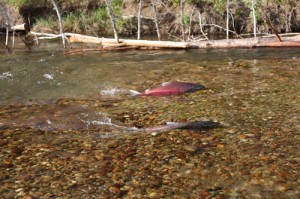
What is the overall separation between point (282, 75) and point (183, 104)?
370cm

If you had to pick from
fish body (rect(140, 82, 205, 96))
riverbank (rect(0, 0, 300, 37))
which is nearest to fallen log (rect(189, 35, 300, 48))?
riverbank (rect(0, 0, 300, 37))

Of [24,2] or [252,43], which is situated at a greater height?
[24,2]

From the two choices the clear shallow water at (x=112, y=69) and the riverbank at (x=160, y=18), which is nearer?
the clear shallow water at (x=112, y=69)

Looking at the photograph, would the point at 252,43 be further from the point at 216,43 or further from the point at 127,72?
the point at 127,72

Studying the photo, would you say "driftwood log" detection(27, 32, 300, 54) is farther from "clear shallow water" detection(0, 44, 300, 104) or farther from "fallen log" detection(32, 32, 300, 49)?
"clear shallow water" detection(0, 44, 300, 104)

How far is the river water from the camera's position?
4648 millimetres

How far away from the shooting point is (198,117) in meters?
7.05

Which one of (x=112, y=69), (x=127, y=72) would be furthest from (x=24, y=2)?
(x=127, y=72)

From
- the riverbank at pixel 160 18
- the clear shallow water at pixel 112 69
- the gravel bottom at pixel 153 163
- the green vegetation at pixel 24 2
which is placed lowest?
the gravel bottom at pixel 153 163

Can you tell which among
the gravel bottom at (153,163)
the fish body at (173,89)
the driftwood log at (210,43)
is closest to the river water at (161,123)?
the gravel bottom at (153,163)

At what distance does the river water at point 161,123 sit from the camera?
465cm

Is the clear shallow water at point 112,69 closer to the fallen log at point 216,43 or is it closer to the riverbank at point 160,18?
the fallen log at point 216,43

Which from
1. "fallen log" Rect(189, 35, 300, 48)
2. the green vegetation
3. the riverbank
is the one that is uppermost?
the green vegetation

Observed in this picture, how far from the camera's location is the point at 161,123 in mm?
6910
